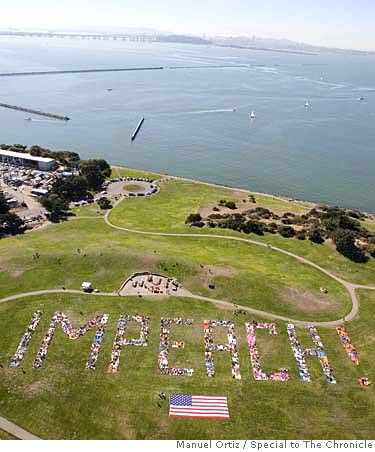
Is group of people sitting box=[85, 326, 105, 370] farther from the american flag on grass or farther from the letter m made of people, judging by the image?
the american flag on grass

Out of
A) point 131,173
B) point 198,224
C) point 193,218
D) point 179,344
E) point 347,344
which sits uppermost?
point 193,218

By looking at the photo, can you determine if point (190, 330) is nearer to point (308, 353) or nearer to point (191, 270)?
point (191, 270)

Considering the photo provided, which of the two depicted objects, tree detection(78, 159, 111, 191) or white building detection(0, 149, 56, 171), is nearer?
tree detection(78, 159, 111, 191)

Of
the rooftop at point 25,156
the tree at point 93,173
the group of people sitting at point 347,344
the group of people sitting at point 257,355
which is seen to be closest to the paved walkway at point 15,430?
the group of people sitting at point 257,355

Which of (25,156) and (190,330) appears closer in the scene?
(190,330)

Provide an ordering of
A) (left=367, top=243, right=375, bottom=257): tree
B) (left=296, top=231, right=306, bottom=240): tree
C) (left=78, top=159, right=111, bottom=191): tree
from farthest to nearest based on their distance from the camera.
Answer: (left=78, top=159, right=111, bottom=191): tree, (left=296, top=231, right=306, bottom=240): tree, (left=367, top=243, right=375, bottom=257): tree

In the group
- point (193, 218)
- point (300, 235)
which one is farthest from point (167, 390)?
point (193, 218)

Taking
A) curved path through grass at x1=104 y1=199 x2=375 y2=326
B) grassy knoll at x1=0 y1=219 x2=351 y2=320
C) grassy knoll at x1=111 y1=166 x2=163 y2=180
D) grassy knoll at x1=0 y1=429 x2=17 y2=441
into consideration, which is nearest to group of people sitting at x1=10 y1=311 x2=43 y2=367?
grassy knoll at x1=0 y1=219 x2=351 y2=320

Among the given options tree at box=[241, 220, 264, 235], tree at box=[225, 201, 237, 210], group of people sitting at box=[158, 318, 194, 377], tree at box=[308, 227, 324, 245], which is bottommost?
group of people sitting at box=[158, 318, 194, 377]
